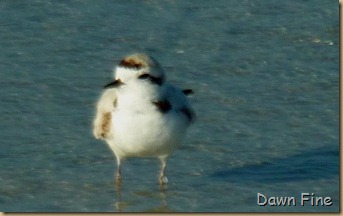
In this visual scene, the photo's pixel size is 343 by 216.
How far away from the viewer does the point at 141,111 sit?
427 inches

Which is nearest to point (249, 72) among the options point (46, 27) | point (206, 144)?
point (206, 144)

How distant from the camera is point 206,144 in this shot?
12242 mm

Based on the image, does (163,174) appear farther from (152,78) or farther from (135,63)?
(135,63)

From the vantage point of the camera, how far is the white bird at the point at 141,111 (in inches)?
428

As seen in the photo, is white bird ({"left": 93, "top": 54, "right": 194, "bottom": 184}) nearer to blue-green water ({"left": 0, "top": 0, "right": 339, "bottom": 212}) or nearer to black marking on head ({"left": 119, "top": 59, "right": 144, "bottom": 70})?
black marking on head ({"left": 119, "top": 59, "right": 144, "bottom": 70})

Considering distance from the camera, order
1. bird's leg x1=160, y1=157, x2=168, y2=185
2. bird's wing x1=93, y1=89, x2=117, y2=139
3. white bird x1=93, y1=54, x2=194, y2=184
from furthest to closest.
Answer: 1. bird's leg x1=160, y1=157, x2=168, y2=185
2. bird's wing x1=93, y1=89, x2=117, y2=139
3. white bird x1=93, y1=54, x2=194, y2=184

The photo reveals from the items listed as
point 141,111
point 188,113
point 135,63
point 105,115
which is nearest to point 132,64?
point 135,63

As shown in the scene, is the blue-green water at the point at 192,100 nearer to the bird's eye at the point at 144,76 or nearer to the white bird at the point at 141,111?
the white bird at the point at 141,111

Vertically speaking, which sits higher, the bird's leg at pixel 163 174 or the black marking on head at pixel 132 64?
the black marking on head at pixel 132 64

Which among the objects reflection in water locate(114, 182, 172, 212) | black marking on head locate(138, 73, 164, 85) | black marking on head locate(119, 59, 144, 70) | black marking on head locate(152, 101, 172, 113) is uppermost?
black marking on head locate(119, 59, 144, 70)

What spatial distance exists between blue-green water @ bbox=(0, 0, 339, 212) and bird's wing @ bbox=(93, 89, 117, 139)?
0.52 metres

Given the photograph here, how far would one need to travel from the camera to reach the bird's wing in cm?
1109

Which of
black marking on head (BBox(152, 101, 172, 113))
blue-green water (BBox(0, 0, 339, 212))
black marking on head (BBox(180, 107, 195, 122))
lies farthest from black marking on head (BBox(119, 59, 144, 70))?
blue-green water (BBox(0, 0, 339, 212))

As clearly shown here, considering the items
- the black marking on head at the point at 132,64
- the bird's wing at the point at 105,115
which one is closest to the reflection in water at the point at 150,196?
the bird's wing at the point at 105,115
